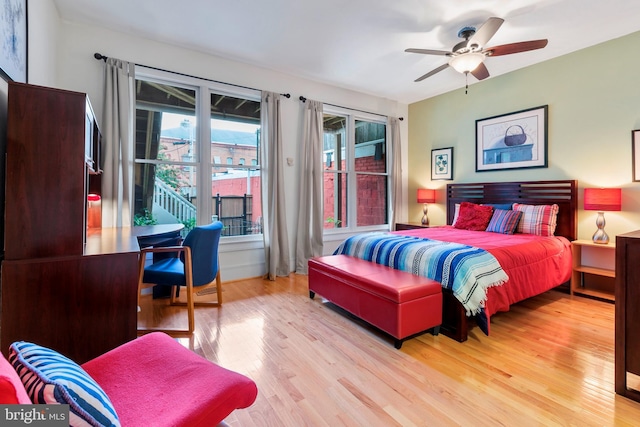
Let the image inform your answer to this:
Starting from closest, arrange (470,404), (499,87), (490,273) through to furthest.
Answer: (470,404), (490,273), (499,87)

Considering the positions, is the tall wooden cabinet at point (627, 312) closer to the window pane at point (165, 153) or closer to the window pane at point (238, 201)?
the window pane at point (238, 201)

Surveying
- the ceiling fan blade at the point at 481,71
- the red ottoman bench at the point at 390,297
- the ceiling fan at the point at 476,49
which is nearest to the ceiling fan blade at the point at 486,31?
the ceiling fan at the point at 476,49

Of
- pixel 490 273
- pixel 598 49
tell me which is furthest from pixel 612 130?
pixel 490 273

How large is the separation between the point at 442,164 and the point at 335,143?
180 cm

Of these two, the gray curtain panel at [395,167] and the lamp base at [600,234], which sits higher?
the gray curtain panel at [395,167]

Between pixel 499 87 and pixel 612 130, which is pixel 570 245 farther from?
pixel 499 87

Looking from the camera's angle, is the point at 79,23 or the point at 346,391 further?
the point at 79,23

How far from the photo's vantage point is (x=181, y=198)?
3678mm

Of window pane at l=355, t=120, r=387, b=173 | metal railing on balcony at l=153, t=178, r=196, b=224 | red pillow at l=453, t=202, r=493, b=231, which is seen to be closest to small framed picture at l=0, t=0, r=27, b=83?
metal railing on balcony at l=153, t=178, r=196, b=224

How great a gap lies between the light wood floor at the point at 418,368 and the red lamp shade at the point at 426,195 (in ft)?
7.78

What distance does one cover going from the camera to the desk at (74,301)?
1.42 m

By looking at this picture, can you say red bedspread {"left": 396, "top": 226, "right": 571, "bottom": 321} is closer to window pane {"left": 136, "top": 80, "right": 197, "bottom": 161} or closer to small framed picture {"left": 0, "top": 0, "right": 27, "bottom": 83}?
window pane {"left": 136, "top": 80, "right": 197, "bottom": 161}

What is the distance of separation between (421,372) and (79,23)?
169 inches

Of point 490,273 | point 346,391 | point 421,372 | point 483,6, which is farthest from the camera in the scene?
point 483,6
